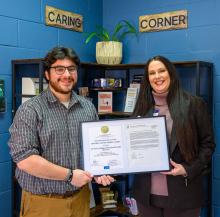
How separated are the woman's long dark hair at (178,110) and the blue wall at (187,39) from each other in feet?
3.11

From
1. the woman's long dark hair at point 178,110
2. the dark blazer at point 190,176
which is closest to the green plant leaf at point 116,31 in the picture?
the woman's long dark hair at point 178,110

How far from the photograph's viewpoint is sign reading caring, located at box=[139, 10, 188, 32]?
3.07 m

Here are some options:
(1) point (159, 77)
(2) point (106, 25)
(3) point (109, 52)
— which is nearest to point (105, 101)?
(3) point (109, 52)

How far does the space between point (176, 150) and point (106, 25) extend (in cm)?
191

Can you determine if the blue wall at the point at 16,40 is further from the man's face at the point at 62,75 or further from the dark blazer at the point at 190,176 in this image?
the dark blazer at the point at 190,176

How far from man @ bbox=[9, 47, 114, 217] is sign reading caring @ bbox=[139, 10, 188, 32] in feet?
4.73

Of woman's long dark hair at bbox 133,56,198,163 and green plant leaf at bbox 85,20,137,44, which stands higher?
green plant leaf at bbox 85,20,137,44

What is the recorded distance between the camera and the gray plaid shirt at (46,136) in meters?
1.81

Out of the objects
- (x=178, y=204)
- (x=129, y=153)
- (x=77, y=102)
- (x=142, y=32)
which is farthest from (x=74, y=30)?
(x=178, y=204)

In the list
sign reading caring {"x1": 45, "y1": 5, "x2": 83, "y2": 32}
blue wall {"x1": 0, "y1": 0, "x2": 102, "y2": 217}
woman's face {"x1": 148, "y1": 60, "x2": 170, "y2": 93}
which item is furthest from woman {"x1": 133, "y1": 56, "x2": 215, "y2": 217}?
sign reading caring {"x1": 45, "y1": 5, "x2": 83, "y2": 32}

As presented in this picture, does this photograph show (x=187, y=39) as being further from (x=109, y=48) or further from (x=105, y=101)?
(x=105, y=101)

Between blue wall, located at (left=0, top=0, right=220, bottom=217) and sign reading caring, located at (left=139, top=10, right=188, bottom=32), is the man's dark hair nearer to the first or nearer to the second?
blue wall, located at (left=0, top=0, right=220, bottom=217)

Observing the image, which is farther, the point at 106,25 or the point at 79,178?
the point at 106,25

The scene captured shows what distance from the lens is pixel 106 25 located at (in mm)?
3562
